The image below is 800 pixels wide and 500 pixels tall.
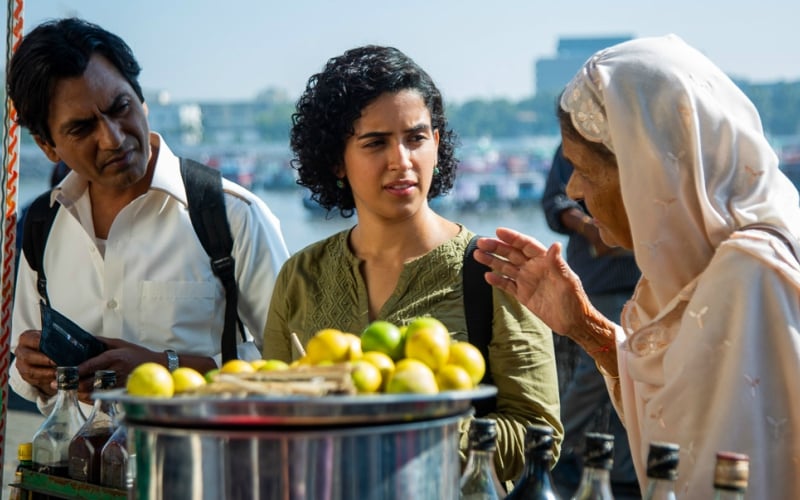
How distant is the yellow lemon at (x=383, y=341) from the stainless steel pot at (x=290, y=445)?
243 millimetres

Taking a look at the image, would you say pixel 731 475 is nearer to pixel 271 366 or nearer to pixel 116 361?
pixel 271 366

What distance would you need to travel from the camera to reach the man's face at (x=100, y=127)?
315 centimetres

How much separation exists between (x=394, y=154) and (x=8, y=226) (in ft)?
3.73

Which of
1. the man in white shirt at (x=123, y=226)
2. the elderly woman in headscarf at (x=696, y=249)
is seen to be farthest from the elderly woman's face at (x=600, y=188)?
the man in white shirt at (x=123, y=226)

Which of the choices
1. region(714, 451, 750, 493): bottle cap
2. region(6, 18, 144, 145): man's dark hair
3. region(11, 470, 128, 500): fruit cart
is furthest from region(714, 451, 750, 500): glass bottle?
region(6, 18, 144, 145): man's dark hair

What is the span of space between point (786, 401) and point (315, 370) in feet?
2.84

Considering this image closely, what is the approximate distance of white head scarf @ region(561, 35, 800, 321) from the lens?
6.63 feet

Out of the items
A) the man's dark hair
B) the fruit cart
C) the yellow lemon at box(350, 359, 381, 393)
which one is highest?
the man's dark hair

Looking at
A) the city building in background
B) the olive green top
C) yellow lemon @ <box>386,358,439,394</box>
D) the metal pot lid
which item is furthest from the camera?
the city building in background

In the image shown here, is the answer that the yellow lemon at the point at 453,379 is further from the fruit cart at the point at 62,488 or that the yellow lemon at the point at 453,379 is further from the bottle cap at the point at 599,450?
the fruit cart at the point at 62,488

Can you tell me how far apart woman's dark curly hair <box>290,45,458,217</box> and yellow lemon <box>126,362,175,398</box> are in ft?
4.73

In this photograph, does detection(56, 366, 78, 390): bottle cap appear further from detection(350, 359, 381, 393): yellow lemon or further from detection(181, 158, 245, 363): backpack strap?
detection(350, 359, 381, 393): yellow lemon

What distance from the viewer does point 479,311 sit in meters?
2.67

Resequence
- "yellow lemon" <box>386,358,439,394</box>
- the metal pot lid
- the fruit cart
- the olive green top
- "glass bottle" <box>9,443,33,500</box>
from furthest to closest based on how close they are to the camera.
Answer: the olive green top → "glass bottle" <box>9,443,33,500</box> → the fruit cart → "yellow lemon" <box>386,358,439,394</box> → the metal pot lid
